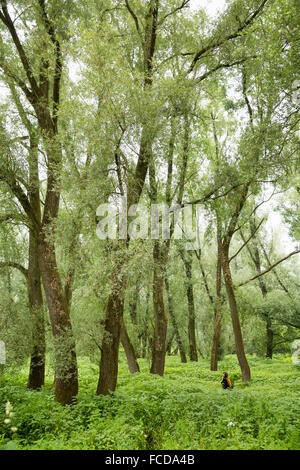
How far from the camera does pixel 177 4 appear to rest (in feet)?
31.8

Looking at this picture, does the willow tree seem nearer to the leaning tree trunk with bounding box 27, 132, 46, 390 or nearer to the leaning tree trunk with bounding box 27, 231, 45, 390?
the leaning tree trunk with bounding box 27, 132, 46, 390

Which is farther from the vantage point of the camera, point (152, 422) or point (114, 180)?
point (114, 180)

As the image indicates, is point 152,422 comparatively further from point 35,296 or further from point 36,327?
point 35,296

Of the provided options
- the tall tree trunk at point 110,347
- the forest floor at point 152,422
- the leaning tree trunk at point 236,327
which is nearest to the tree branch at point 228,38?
the tall tree trunk at point 110,347

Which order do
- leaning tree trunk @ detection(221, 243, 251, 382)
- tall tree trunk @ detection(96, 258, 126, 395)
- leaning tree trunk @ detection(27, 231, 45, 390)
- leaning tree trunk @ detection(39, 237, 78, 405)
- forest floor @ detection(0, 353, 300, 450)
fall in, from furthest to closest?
leaning tree trunk @ detection(221, 243, 251, 382) < leaning tree trunk @ detection(27, 231, 45, 390) < tall tree trunk @ detection(96, 258, 126, 395) < leaning tree trunk @ detection(39, 237, 78, 405) < forest floor @ detection(0, 353, 300, 450)

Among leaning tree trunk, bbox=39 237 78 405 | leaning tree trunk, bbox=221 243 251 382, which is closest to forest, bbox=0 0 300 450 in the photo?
leaning tree trunk, bbox=39 237 78 405

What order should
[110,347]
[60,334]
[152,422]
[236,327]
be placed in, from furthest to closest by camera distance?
1. [236,327]
2. [110,347]
3. [60,334]
4. [152,422]

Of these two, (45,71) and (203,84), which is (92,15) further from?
(203,84)

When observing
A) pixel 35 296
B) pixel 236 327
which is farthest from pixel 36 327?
pixel 236 327

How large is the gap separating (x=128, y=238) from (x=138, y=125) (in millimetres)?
2876

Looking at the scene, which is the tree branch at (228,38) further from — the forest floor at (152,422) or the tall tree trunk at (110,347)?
the forest floor at (152,422)

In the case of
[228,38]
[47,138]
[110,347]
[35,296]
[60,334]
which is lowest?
[110,347]

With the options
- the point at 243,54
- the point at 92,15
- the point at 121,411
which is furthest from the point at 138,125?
the point at 121,411

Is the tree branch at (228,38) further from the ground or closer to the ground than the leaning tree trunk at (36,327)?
further from the ground
